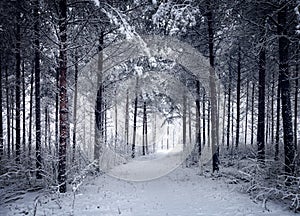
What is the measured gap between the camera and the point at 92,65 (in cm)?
1728

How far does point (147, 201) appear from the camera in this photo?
28.6 feet

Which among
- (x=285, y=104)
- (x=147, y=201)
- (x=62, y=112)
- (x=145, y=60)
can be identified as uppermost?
(x=145, y=60)

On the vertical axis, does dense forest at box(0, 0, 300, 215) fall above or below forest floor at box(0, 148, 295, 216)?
above

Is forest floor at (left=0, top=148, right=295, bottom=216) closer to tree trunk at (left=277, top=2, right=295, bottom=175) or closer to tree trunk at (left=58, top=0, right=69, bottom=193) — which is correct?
tree trunk at (left=58, top=0, right=69, bottom=193)

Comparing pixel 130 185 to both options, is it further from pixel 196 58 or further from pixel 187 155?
pixel 187 155

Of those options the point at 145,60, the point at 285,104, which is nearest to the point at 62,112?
the point at 285,104

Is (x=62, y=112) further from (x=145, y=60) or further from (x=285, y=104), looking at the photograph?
(x=145, y=60)

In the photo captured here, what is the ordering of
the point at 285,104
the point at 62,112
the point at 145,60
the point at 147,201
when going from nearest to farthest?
the point at 147,201, the point at 285,104, the point at 62,112, the point at 145,60

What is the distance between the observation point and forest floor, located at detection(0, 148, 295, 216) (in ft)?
23.9

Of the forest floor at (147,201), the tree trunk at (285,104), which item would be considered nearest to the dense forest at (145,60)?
the tree trunk at (285,104)

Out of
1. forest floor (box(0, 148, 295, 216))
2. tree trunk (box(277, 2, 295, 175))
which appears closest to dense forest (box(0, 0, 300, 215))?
tree trunk (box(277, 2, 295, 175))

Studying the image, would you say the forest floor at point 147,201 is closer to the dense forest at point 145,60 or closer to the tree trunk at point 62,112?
the dense forest at point 145,60

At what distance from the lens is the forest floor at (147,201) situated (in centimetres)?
730

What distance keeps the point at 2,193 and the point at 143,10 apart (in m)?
9.73
